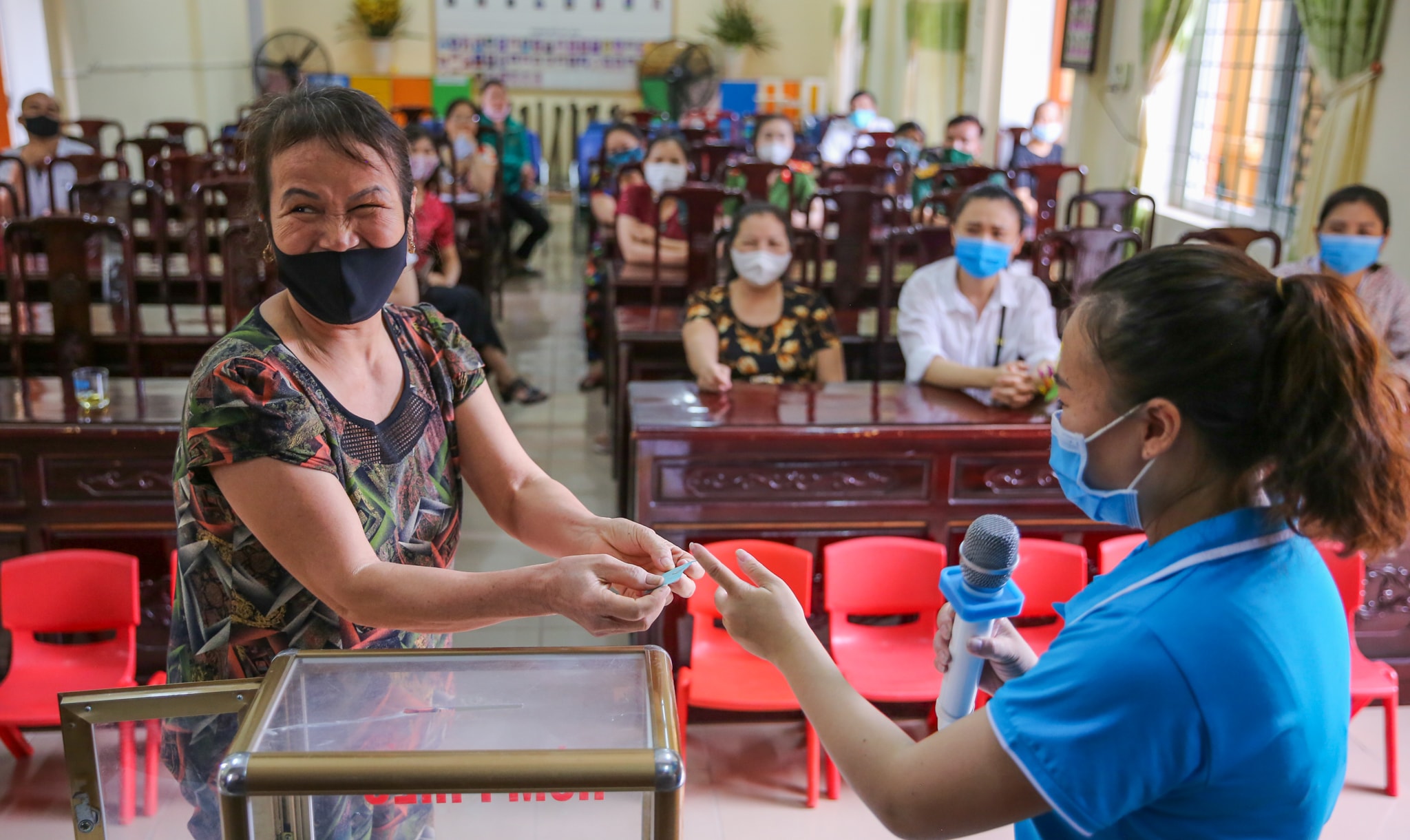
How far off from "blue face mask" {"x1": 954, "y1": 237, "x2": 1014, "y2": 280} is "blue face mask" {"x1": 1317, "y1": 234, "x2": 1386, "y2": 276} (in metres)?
1.06

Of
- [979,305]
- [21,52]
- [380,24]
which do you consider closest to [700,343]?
[979,305]

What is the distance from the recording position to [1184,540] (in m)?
0.90

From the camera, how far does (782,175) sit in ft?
19.6

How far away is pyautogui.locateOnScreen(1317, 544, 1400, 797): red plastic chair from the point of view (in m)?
2.54

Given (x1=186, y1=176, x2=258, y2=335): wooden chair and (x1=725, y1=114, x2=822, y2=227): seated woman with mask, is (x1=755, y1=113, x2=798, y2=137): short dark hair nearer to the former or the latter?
(x1=725, y1=114, x2=822, y2=227): seated woman with mask

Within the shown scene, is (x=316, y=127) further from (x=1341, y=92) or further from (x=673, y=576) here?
(x=1341, y=92)

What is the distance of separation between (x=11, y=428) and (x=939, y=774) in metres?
2.54

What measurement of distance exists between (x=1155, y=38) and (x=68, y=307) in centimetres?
659

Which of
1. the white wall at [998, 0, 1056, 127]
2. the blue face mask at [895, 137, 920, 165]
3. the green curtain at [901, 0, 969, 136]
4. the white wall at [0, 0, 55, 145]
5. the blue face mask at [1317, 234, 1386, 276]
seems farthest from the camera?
the green curtain at [901, 0, 969, 136]

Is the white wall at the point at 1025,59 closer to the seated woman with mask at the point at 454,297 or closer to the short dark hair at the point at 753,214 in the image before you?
the seated woman with mask at the point at 454,297

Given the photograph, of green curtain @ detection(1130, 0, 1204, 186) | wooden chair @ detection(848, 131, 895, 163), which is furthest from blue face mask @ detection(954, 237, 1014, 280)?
green curtain @ detection(1130, 0, 1204, 186)

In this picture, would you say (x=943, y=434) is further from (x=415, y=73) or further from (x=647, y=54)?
(x=415, y=73)

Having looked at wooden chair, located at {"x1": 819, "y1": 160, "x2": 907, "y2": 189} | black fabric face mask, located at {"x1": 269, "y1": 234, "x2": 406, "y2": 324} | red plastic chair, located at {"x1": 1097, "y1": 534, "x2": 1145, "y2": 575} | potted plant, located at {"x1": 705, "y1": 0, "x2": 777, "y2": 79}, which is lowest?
red plastic chair, located at {"x1": 1097, "y1": 534, "x2": 1145, "y2": 575}

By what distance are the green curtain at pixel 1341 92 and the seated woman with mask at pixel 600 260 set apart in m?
3.34
